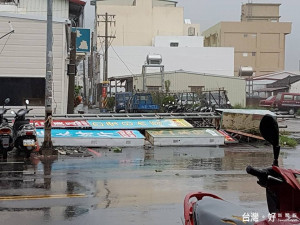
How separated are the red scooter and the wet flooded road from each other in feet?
2.82

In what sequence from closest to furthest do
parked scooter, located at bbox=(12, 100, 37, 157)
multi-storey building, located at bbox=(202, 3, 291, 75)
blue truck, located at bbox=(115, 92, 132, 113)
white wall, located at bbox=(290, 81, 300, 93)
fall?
parked scooter, located at bbox=(12, 100, 37, 157) → blue truck, located at bbox=(115, 92, 132, 113) → white wall, located at bbox=(290, 81, 300, 93) → multi-storey building, located at bbox=(202, 3, 291, 75)

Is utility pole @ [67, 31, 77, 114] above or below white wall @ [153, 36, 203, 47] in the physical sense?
below

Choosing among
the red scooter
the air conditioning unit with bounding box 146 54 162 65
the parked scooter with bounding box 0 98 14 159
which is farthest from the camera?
the air conditioning unit with bounding box 146 54 162 65

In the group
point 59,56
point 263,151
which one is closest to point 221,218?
point 263,151

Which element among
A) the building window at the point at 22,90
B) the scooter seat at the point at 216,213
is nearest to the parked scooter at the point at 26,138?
the building window at the point at 22,90

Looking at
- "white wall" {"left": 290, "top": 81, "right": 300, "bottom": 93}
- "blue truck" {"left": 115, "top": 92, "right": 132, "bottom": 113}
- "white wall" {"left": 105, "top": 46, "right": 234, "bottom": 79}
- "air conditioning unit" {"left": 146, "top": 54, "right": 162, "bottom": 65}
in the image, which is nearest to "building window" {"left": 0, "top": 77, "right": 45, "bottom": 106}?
"blue truck" {"left": 115, "top": 92, "right": 132, "bottom": 113}

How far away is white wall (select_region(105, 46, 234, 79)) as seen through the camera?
199ft

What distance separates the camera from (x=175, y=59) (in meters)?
61.6

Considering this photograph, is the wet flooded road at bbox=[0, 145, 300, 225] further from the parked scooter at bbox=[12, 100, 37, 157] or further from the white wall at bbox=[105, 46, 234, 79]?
the white wall at bbox=[105, 46, 234, 79]

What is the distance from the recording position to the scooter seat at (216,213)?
386 centimetres

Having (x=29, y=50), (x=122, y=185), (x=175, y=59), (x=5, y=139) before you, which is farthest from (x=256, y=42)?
(x=122, y=185)

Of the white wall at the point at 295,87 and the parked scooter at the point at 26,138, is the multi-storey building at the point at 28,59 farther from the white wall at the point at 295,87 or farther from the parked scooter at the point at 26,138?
the white wall at the point at 295,87

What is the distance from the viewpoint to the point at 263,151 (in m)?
16.9

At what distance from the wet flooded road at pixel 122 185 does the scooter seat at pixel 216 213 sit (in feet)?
2.41
